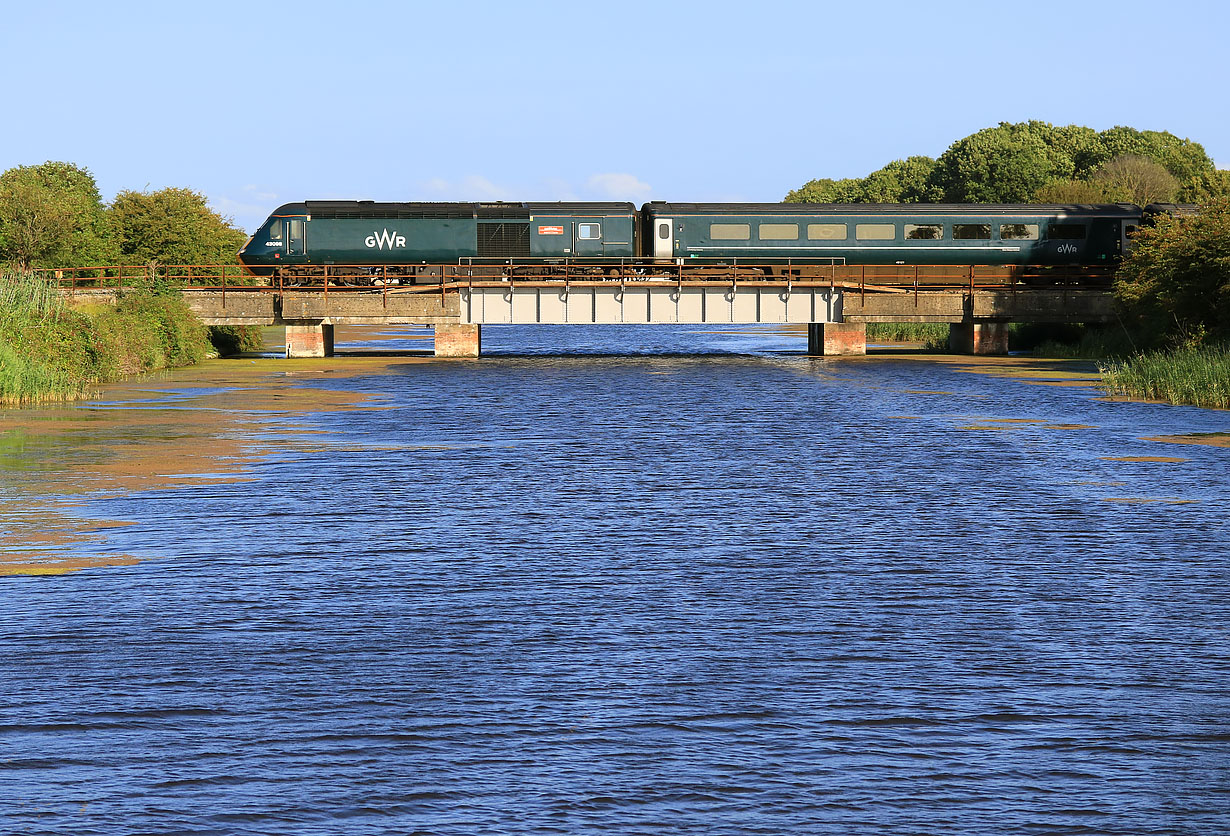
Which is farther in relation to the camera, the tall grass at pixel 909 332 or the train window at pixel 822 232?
the tall grass at pixel 909 332

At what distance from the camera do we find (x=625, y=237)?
63375 mm

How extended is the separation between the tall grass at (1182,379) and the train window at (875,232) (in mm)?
20509

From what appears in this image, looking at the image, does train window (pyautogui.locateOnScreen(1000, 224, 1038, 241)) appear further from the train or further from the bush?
the bush

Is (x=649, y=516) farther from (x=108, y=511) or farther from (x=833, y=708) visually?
(x=833, y=708)

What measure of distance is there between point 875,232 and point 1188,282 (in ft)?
57.0

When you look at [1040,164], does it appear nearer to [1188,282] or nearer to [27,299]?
[1188,282]

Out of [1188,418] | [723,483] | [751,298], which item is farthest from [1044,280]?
[723,483]

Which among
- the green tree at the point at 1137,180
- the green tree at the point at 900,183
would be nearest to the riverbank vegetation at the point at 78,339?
the green tree at the point at 1137,180

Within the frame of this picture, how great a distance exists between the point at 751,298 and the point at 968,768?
54.3 m

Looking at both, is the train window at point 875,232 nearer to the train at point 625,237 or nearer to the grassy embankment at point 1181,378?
the train at point 625,237

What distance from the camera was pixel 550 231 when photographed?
63.4 metres

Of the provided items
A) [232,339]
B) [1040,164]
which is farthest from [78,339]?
[1040,164]

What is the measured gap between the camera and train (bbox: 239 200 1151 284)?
63.1 metres

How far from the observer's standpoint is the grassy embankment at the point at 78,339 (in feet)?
120
